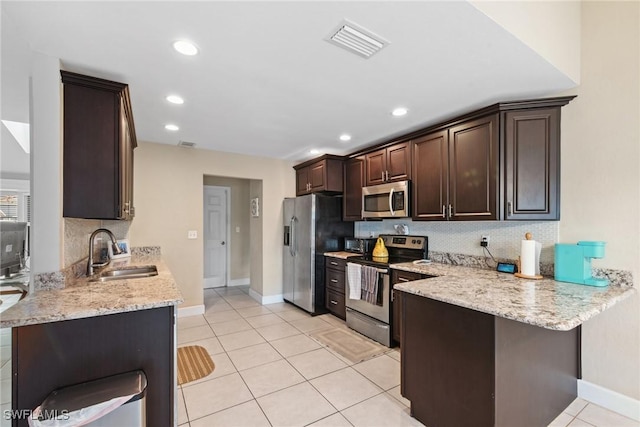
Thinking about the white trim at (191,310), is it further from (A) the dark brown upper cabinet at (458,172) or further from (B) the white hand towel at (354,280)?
(A) the dark brown upper cabinet at (458,172)

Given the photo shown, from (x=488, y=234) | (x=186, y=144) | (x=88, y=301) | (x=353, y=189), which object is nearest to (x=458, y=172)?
(x=488, y=234)

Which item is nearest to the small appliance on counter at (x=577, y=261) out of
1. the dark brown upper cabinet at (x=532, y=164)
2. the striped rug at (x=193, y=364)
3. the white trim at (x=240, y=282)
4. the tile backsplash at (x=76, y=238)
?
the dark brown upper cabinet at (x=532, y=164)

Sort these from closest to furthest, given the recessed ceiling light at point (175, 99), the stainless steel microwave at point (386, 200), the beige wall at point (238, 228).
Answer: the recessed ceiling light at point (175, 99) < the stainless steel microwave at point (386, 200) < the beige wall at point (238, 228)

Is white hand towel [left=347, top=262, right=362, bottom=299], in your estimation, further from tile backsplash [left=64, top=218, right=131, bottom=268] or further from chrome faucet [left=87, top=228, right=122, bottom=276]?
tile backsplash [left=64, top=218, right=131, bottom=268]

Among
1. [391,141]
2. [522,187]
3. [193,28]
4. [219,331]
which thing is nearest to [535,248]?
[522,187]

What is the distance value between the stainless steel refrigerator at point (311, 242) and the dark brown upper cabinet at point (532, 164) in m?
2.43

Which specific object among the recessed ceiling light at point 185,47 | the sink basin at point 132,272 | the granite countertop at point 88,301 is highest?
the recessed ceiling light at point 185,47

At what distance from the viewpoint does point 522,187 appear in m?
2.40

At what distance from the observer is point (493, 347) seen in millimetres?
1583

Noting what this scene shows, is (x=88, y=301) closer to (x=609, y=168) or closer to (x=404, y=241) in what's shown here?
(x=404, y=241)

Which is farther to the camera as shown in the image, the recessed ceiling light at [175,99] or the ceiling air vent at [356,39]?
the recessed ceiling light at [175,99]

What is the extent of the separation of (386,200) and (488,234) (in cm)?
114

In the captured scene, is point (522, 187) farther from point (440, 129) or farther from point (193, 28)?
point (193, 28)

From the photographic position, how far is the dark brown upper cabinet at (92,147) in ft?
6.34
